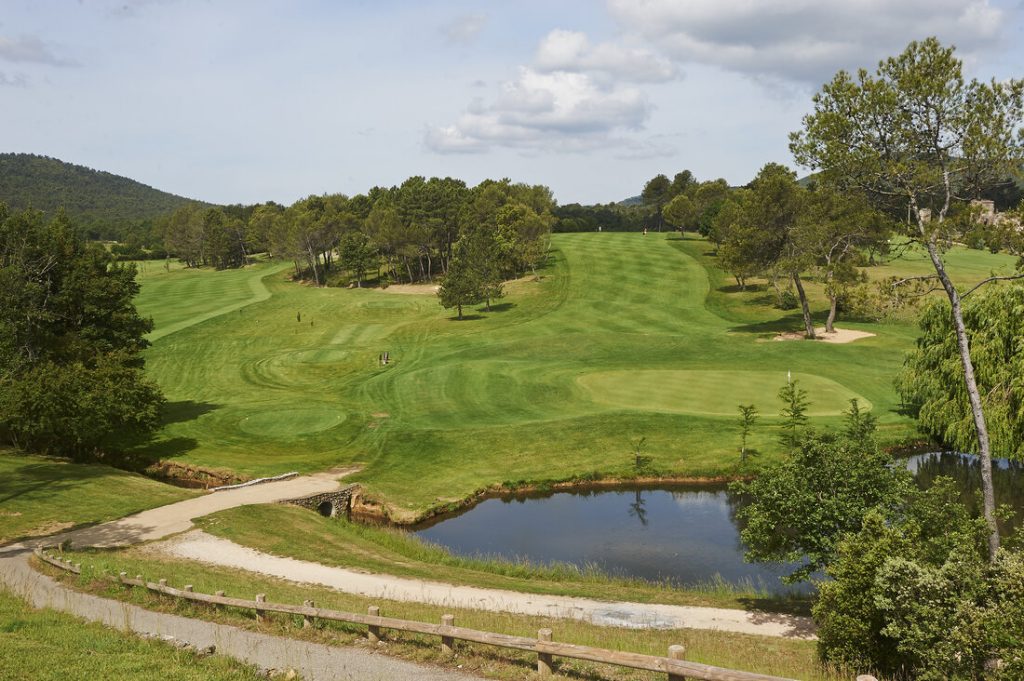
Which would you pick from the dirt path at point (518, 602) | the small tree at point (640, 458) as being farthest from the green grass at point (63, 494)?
the small tree at point (640, 458)

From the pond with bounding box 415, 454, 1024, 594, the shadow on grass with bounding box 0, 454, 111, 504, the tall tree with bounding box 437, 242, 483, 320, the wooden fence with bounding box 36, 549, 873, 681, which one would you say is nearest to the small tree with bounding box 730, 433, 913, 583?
the pond with bounding box 415, 454, 1024, 594

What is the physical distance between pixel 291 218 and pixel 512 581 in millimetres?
133614

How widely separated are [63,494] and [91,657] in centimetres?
2481

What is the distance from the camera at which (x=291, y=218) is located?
145250 mm

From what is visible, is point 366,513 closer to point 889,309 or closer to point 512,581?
point 512,581

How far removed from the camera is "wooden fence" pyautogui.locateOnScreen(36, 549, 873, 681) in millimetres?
11560

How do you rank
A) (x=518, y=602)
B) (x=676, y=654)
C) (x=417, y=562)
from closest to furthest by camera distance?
(x=676, y=654), (x=518, y=602), (x=417, y=562)

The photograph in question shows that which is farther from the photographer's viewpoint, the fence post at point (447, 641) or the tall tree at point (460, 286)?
the tall tree at point (460, 286)

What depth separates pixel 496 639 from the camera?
13.5m

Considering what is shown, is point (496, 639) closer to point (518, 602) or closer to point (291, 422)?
point (518, 602)

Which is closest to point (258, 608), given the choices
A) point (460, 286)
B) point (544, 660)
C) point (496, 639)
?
point (496, 639)

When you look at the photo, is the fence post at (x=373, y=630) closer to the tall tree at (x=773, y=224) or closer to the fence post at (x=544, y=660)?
the fence post at (x=544, y=660)

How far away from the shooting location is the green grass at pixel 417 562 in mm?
23906

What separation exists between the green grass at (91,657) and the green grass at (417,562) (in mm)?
11050
